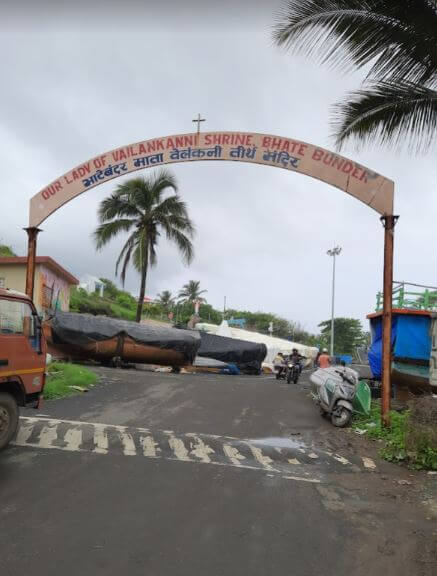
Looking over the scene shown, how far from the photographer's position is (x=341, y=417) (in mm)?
10109

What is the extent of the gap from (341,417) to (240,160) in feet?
19.9

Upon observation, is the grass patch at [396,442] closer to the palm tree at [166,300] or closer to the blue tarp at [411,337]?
the blue tarp at [411,337]

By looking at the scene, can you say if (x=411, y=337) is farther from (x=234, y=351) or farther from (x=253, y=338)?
(x=253, y=338)

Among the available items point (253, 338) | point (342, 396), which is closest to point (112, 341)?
point (342, 396)

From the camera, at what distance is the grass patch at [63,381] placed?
11.8 meters

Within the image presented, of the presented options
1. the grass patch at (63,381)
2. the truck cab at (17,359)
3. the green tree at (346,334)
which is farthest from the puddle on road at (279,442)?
the green tree at (346,334)

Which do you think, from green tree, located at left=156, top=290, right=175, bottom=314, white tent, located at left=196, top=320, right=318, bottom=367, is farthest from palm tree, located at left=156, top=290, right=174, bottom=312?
white tent, located at left=196, top=320, right=318, bottom=367

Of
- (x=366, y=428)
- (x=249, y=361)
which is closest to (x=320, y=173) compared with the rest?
(x=366, y=428)

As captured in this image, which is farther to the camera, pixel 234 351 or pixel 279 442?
pixel 234 351

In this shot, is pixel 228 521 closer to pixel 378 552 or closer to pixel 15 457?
pixel 378 552

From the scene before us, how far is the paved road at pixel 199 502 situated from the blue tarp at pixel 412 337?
5.23 meters

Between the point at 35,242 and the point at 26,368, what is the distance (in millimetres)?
5543

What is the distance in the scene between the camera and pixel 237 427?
951 centimetres

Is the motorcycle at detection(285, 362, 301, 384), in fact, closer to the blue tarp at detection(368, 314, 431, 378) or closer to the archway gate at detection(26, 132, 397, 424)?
the blue tarp at detection(368, 314, 431, 378)
